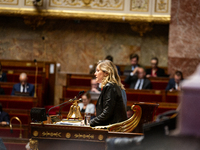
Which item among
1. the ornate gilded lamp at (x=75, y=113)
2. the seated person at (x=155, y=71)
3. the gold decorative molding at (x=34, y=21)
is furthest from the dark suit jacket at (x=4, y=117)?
the gold decorative molding at (x=34, y=21)

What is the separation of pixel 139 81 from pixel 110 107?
4.18m

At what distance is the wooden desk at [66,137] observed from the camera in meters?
3.33

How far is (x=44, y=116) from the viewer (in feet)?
11.4

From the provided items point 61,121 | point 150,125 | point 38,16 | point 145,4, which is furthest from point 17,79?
point 150,125

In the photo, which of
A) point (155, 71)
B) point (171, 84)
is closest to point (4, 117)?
point (171, 84)

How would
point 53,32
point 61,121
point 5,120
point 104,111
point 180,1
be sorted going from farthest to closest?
point 53,32, point 180,1, point 5,120, point 61,121, point 104,111

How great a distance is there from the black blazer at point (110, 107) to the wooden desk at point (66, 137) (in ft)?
0.45

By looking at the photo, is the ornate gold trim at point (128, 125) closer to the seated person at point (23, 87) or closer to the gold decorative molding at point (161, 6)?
the seated person at point (23, 87)

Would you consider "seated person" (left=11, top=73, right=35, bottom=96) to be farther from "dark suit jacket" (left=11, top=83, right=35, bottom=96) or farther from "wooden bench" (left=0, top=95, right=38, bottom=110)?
"wooden bench" (left=0, top=95, right=38, bottom=110)

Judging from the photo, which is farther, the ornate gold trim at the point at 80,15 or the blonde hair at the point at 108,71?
the ornate gold trim at the point at 80,15

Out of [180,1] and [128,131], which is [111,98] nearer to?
[128,131]

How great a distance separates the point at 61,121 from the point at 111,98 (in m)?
0.61

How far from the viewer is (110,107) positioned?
338 cm

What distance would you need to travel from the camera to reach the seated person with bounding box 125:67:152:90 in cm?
742
